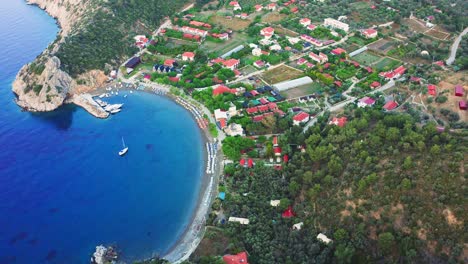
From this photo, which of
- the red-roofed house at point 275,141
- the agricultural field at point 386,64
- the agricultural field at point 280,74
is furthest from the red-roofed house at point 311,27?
the red-roofed house at point 275,141

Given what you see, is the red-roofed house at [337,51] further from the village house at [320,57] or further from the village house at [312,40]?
the village house at [312,40]

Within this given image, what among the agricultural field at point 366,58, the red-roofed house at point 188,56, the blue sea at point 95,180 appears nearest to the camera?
the blue sea at point 95,180

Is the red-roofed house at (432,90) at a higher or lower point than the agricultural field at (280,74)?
higher

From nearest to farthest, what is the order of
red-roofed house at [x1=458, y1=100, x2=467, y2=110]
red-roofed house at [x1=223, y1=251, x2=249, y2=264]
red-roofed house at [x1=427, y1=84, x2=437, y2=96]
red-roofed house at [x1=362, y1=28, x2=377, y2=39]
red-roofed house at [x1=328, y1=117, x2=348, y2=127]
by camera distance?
red-roofed house at [x1=223, y1=251, x2=249, y2=264] → red-roofed house at [x1=458, y1=100, x2=467, y2=110] → red-roofed house at [x1=328, y1=117, x2=348, y2=127] → red-roofed house at [x1=427, y1=84, x2=437, y2=96] → red-roofed house at [x1=362, y1=28, x2=377, y2=39]

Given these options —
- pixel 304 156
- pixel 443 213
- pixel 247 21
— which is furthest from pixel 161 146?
pixel 247 21

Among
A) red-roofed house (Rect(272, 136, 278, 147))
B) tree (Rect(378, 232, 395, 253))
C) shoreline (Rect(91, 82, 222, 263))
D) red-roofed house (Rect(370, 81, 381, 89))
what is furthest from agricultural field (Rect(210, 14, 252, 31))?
tree (Rect(378, 232, 395, 253))

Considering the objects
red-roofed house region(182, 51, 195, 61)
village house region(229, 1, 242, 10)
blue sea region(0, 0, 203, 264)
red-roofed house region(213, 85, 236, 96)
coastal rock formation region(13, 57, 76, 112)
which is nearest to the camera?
blue sea region(0, 0, 203, 264)

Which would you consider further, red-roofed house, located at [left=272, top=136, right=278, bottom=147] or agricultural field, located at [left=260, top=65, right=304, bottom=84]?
agricultural field, located at [left=260, top=65, right=304, bottom=84]

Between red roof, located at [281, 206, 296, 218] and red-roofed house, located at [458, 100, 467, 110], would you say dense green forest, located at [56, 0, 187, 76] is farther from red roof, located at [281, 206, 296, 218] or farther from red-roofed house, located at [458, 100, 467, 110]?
red-roofed house, located at [458, 100, 467, 110]
